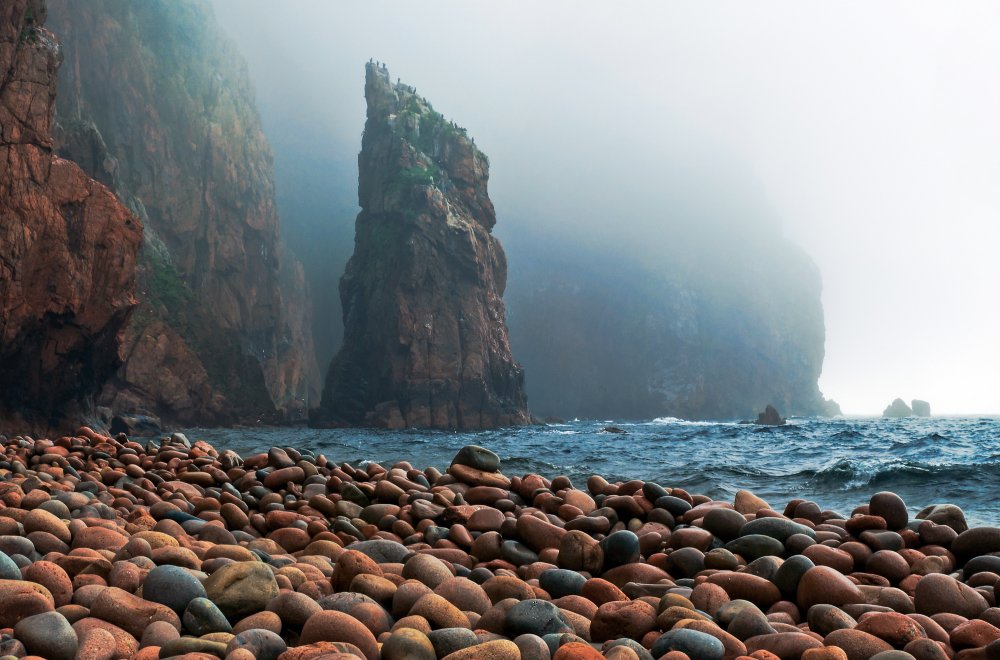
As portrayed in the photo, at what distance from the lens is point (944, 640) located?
3.47 m

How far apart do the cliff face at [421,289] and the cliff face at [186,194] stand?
1112 centimetres

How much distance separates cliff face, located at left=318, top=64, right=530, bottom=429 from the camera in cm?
6594

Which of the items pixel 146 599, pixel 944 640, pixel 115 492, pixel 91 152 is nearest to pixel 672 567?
pixel 944 640

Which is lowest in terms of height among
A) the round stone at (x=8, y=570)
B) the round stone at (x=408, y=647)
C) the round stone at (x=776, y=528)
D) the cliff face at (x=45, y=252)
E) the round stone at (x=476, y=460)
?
the round stone at (x=408, y=647)

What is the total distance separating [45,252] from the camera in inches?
1158

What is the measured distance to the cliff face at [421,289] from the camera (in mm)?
65938

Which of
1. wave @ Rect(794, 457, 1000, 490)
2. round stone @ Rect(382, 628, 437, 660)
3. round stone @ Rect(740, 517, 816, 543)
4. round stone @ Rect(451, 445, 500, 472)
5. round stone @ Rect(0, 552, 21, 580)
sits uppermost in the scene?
round stone @ Rect(451, 445, 500, 472)

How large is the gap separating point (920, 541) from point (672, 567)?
1.95 meters

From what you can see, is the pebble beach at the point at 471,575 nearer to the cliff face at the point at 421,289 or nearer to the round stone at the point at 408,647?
the round stone at the point at 408,647

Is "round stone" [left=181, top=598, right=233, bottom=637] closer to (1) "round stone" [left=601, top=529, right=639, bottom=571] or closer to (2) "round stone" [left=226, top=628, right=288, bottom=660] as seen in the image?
(2) "round stone" [left=226, top=628, right=288, bottom=660]

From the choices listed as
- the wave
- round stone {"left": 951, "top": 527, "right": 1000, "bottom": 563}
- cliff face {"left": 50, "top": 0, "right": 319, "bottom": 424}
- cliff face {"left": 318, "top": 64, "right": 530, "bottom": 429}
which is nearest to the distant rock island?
cliff face {"left": 318, "top": 64, "right": 530, "bottom": 429}

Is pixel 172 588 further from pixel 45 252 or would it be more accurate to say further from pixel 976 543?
pixel 45 252

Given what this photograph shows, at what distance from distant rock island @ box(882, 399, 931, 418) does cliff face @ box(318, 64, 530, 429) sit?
248ft

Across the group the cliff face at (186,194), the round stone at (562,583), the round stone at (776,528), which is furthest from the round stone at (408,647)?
the cliff face at (186,194)
